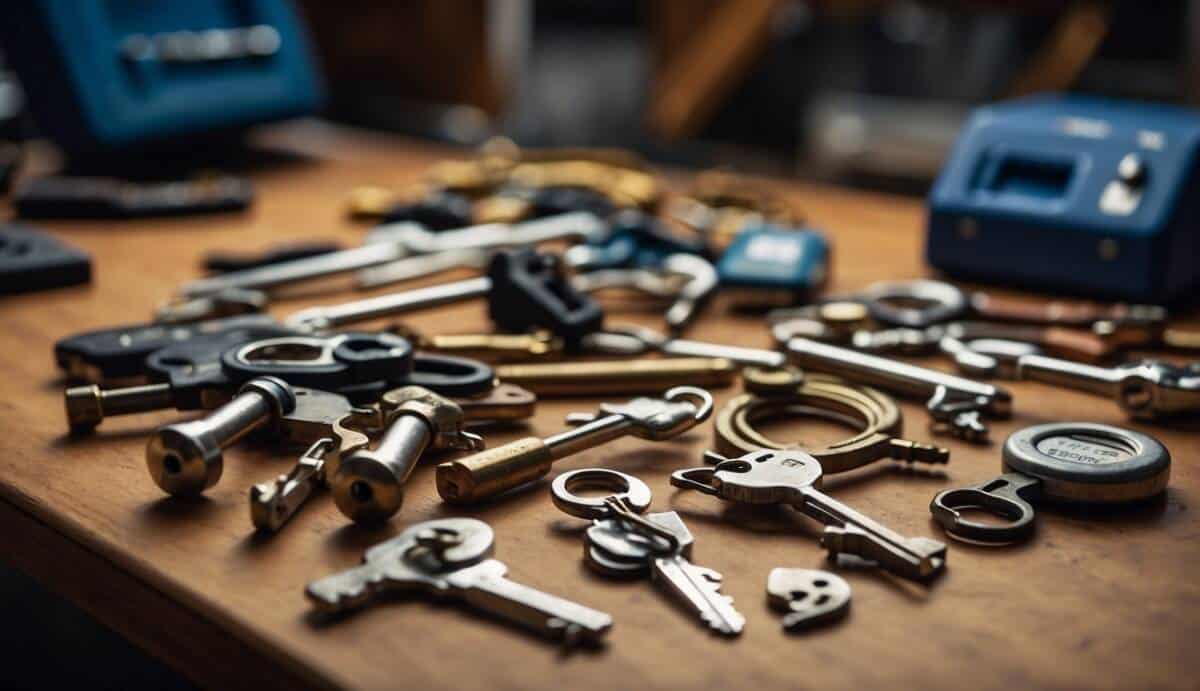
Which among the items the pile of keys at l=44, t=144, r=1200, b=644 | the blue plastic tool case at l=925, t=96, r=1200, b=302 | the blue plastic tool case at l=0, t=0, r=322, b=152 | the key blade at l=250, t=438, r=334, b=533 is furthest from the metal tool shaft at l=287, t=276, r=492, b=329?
the blue plastic tool case at l=0, t=0, r=322, b=152

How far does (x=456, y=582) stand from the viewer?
2.05 ft

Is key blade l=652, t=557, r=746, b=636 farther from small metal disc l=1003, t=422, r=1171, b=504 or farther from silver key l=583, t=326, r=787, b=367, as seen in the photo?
silver key l=583, t=326, r=787, b=367

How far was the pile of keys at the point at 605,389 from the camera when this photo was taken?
0.66m

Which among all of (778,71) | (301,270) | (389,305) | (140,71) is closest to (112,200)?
(140,71)

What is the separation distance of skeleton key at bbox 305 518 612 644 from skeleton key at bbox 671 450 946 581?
0.13 meters

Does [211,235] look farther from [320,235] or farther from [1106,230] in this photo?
[1106,230]

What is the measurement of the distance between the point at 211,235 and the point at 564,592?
0.87 meters

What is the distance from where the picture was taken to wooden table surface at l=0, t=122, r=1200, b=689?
1.87ft

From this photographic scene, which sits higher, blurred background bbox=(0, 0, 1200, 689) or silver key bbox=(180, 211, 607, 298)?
blurred background bbox=(0, 0, 1200, 689)

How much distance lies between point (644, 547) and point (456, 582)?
96mm

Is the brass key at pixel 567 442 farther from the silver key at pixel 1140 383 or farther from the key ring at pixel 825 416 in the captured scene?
the silver key at pixel 1140 383

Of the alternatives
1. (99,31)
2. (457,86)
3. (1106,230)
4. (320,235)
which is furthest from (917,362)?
(457,86)

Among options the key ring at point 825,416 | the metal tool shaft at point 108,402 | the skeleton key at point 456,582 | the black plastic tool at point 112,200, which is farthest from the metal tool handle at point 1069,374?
the black plastic tool at point 112,200

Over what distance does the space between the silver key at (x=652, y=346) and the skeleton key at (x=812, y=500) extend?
0.22 meters
